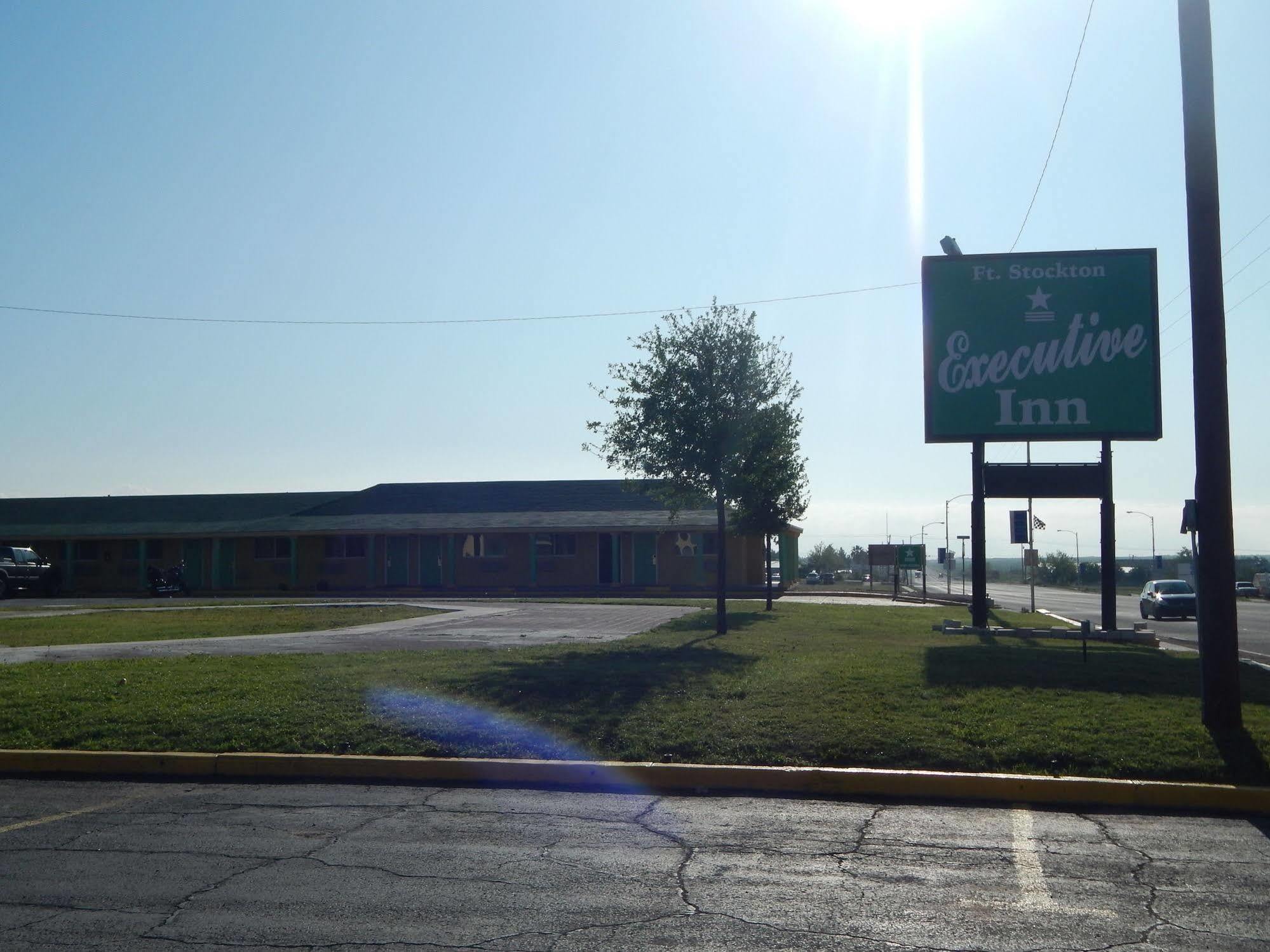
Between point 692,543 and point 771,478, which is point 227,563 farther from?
point 771,478

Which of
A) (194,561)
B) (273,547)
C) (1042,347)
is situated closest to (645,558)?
(273,547)

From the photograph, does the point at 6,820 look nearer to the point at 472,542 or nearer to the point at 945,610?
the point at 945,610

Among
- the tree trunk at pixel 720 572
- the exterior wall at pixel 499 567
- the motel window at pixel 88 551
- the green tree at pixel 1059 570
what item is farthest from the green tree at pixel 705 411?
the green tree at pixel 1059 570

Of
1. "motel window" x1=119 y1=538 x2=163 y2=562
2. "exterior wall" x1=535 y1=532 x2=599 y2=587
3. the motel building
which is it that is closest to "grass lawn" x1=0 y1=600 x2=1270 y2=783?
the motel building

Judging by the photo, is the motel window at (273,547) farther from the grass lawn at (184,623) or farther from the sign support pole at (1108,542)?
the sign support pole at (1108,542)

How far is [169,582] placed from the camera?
4381 cm

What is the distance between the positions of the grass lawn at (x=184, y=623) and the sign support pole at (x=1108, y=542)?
15.2 metres

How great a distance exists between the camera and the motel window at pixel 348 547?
47094 millimetres

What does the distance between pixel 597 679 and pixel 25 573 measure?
117 ft

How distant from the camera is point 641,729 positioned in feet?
32.3

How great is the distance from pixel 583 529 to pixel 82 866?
37050mm

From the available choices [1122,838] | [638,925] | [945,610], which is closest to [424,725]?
[638,925]


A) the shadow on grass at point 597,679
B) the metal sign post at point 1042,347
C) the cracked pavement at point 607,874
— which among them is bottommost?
the cracked pavement at point 607,874

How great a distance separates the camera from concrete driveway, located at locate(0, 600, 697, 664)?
16859 mm
